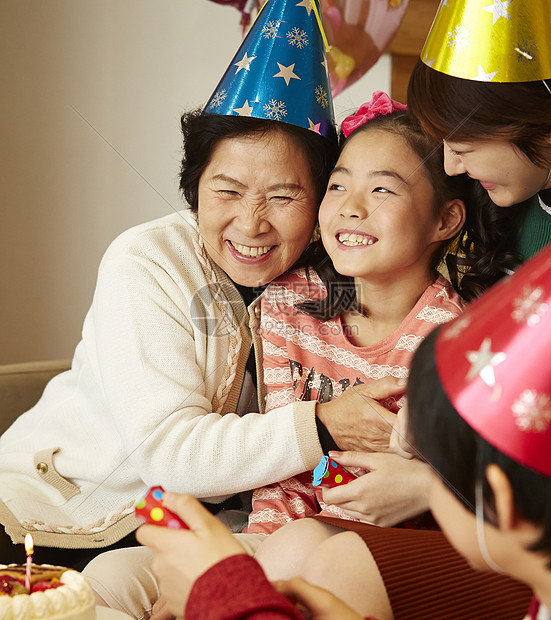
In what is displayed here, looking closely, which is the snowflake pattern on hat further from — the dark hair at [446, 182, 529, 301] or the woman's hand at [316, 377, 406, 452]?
the dark hair at [446, 182, 529, 301]

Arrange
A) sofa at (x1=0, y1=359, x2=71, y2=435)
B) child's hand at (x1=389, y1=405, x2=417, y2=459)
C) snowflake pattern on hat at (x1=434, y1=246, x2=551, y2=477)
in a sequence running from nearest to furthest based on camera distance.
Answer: snowflake pattern on hat at (x1=434, y1=246, x2=551, y2=477) → child's hand at (x1=389, y1=405, x2=417, y2=459) → sofa at (x1=0, y1=359, x2=71, y2=435)

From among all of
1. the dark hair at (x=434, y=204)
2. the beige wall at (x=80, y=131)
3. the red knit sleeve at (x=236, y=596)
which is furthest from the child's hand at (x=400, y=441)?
the beige wall at (x=80, y=131)

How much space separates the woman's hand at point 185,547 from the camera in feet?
2.05

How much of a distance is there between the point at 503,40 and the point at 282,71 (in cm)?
35

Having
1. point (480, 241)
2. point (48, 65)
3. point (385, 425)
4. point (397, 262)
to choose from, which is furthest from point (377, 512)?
point (48, 65)

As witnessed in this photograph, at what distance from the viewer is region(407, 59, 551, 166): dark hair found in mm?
1018

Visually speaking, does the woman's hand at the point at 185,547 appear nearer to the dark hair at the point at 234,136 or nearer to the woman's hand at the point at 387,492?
the woman's hand at the point at 387,492

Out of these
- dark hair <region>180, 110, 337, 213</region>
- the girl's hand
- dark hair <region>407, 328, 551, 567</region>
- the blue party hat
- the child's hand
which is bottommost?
the child's hand

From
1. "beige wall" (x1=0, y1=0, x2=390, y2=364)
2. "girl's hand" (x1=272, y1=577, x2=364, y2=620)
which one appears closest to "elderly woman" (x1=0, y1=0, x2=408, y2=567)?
"girl's hand" (x1=272, y1=577, x2=364, y2=620)

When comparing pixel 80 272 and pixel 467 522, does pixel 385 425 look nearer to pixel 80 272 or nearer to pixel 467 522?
pixel 467 522

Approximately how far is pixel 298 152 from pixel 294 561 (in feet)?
2.11

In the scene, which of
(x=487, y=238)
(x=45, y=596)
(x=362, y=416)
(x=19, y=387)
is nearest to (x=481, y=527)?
(x=45, y=596)

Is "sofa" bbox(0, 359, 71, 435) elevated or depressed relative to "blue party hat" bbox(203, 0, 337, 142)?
depressed

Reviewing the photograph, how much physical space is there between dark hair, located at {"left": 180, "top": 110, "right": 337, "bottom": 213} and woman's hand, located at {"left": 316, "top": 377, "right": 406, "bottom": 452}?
367mm
